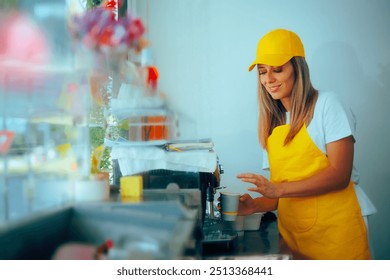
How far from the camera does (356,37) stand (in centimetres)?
125

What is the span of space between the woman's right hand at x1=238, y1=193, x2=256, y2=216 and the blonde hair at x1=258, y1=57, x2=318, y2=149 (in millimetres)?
212

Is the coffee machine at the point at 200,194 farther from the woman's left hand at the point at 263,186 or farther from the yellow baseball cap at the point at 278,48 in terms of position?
the yellow baseball cap at the point at 278,48

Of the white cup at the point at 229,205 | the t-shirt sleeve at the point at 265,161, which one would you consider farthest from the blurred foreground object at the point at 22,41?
the t-shirt sleeve at the point at 265,161

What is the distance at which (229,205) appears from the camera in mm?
1176

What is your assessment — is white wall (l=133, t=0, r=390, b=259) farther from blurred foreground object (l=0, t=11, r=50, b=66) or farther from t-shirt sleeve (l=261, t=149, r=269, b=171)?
blurred foreground object (l=0, t=11, r=50, b=66)

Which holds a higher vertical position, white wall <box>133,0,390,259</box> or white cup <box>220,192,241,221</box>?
white wall <box>133,0,390,259</box>

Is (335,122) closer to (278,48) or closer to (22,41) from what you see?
(278,48)

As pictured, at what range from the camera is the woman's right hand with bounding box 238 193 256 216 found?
4.11 feet

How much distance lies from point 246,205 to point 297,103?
0.36m

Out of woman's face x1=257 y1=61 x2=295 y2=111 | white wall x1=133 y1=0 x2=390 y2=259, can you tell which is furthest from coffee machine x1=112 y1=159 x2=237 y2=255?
woman's face x1=257 y1=61 x2=295 y2=111

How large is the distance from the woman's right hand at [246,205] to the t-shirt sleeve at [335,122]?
30cm

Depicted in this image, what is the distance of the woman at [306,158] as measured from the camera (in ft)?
3.88
